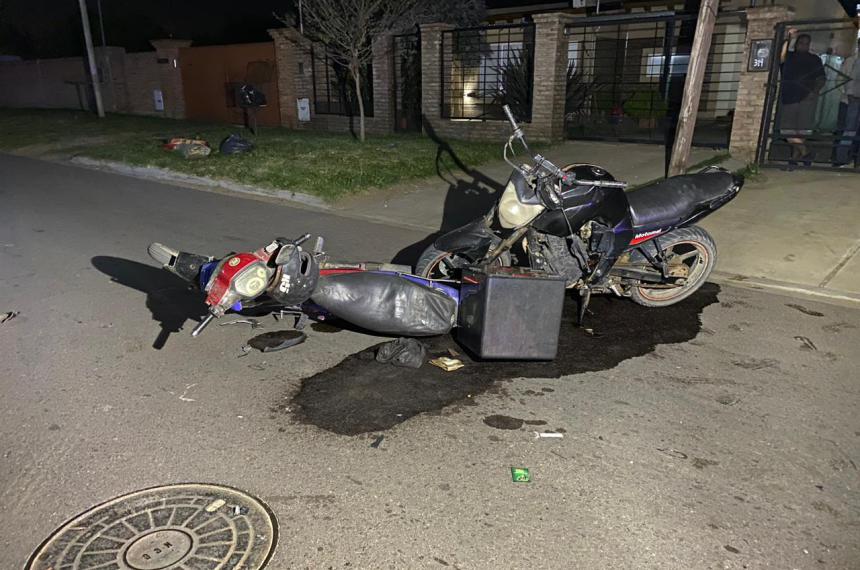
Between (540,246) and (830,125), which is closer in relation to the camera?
(540,246)

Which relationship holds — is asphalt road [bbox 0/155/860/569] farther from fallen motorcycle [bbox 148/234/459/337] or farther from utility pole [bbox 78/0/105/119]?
utility pole [bbox 78/0/105/119]

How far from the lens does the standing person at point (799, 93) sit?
11.5 meters

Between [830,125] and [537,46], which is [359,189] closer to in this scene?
[537,46]

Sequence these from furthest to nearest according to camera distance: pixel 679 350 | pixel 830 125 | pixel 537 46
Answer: pixel 537 46 → pixel 830 125 → pixel 679 350

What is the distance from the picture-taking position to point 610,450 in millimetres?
3625

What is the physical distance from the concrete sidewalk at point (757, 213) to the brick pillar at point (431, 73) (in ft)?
13.6

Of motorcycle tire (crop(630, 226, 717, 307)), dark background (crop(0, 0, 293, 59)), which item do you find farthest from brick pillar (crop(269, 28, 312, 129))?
motorcycle tire (crop(630, 226, 717, 307))

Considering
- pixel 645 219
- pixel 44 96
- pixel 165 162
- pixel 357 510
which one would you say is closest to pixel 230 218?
pixel 165 162

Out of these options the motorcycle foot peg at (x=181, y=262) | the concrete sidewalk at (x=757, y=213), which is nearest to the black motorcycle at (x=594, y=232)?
the concrete sidewalk at (x=757, y=213)

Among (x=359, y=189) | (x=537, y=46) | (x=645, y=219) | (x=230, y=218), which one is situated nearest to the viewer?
(x=645, y=219)

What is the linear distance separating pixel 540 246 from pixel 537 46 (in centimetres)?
1099

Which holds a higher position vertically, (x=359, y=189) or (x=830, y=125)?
(x=830, y=125)

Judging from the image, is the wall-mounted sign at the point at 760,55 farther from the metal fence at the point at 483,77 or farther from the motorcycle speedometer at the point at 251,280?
the motorcycle speedometer at the point at 251,280

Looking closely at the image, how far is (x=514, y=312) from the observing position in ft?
14.7
